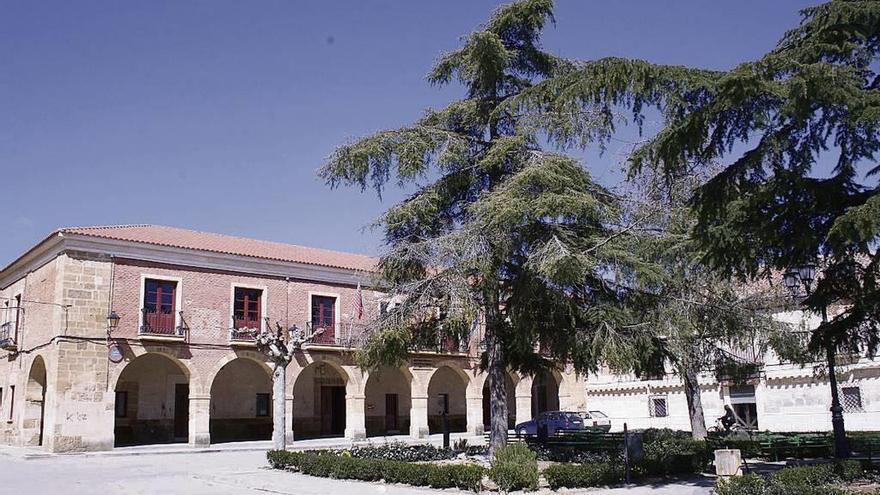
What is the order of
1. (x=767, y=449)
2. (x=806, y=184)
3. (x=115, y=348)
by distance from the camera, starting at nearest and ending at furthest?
Result: (x=806, y=184)
(x=767, y=449)
(x=115, y=348)

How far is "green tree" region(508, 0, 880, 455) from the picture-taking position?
32.3ft

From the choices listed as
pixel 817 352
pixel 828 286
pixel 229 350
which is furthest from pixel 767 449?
pixel 229 350

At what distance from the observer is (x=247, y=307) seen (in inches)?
1120

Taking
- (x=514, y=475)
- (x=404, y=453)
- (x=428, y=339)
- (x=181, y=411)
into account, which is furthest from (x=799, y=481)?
(x=181, y=411)

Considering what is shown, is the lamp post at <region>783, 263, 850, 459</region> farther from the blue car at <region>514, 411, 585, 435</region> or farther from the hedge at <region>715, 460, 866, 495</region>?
the blue car at <region>514, 411, 585, 435</region>

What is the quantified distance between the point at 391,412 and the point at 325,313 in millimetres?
7428

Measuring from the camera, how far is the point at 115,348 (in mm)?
24766

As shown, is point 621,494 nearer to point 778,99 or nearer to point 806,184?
point 806,184

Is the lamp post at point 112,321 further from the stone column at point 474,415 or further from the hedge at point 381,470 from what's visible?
the stone column at point 474,415

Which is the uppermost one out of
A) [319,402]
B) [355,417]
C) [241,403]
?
[241,403]

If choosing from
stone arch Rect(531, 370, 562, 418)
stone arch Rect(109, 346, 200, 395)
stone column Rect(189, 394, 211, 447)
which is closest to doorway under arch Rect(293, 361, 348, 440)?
stone column Rect(189, 394, 211, 447)

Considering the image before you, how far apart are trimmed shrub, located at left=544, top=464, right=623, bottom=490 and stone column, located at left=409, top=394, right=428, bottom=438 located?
775 inches

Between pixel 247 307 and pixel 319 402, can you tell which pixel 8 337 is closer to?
pixel 247 307

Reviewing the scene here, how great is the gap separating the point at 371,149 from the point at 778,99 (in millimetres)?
9269
